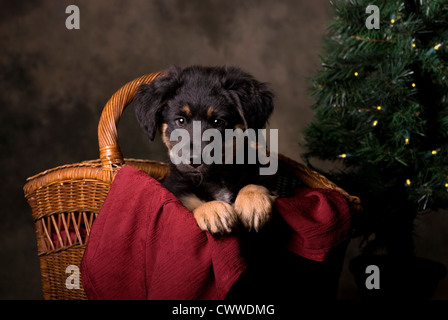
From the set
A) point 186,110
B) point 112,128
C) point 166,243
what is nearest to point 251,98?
point 186,110

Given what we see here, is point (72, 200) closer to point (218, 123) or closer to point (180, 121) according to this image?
point (180, 121)

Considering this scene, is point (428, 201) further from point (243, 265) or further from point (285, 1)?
point (285, 1)

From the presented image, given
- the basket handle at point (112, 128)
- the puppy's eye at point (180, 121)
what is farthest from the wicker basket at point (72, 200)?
the puppy's eye at point (180, 121)

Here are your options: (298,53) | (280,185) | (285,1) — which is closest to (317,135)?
(280,185)

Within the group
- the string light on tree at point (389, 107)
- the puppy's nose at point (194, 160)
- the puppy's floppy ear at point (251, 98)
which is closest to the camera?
the puppy's nose at point (194, 160)

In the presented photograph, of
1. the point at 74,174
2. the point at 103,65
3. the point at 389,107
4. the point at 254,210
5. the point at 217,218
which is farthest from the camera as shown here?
the point at 103,65

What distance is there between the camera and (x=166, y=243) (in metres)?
2.05

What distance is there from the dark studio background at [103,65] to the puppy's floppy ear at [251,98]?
4.88 ft

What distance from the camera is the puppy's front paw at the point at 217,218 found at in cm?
195

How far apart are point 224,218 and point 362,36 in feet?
6.63

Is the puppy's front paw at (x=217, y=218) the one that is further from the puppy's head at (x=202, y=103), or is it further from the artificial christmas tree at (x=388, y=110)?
the artificial christmas tree at (x=388, y=110)

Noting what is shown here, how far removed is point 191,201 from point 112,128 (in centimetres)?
65

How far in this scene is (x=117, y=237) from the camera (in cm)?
224
